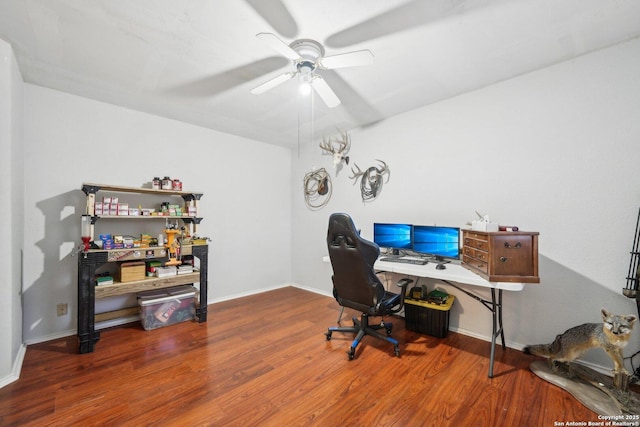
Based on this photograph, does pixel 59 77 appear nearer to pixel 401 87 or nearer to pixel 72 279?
pixel 72 279

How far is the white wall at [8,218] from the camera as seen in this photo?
1810 millimetres

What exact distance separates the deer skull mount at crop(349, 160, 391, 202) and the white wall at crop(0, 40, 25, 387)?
329 centimetres

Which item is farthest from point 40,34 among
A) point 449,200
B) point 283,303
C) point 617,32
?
point 617,32

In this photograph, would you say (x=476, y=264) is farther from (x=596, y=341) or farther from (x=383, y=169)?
(x=383, y=169)

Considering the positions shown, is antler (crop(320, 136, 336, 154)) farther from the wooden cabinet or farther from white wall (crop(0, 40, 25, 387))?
white wall (crop(0, 40, 25, 387))

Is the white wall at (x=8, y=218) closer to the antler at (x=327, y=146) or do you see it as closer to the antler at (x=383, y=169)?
the antler at (x=327, y=146)

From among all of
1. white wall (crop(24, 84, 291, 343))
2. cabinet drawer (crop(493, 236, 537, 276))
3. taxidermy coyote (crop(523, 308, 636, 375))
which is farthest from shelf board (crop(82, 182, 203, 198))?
taxidermy coyote (crop(523, 308, 636, 375))

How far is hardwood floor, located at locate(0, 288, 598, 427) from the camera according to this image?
5.12ft

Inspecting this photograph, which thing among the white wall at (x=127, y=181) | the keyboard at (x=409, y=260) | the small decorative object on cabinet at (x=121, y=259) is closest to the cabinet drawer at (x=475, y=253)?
the keyboard at (x=409, y=260)

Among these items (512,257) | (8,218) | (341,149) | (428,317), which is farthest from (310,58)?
(428,317)

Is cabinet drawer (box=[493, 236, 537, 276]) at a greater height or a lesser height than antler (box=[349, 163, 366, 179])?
lesser

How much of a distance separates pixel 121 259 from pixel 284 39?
8.11 feet

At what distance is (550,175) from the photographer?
2184 mm

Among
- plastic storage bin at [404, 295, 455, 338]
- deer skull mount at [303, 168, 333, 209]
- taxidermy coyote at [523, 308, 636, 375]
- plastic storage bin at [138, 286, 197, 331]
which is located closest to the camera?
taxidermy coyote at [523, 308, 636, 375]
